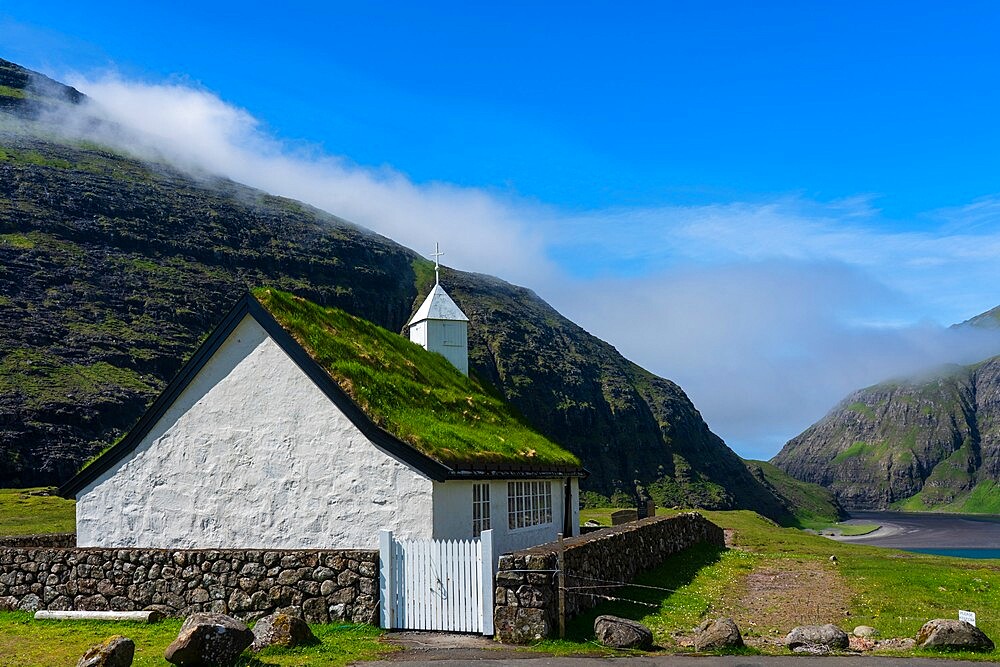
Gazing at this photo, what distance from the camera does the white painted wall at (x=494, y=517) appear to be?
55.4ft

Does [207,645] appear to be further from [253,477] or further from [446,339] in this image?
[446,339]

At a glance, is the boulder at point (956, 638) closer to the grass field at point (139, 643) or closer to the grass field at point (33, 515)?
the grass field at point (139, 643)

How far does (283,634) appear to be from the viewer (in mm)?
12883

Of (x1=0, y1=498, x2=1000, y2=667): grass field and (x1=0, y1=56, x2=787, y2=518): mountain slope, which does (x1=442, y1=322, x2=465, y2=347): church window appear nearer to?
(x1=0, y1=498, x2=1000, y2=667): grass field

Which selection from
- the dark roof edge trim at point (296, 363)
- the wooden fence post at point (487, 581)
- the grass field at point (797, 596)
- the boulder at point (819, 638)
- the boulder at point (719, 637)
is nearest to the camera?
the boulder at point (719, 637)

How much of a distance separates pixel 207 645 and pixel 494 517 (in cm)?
909

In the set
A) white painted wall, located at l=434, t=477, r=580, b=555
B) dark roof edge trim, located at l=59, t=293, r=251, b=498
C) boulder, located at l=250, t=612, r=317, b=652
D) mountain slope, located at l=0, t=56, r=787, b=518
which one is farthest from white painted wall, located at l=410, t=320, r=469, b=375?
mountain slope, located at l=0, t=56, r=787, b=518

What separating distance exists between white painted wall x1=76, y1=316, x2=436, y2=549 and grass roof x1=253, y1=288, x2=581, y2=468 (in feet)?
1.89

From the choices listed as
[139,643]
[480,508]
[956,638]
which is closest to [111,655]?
[139,643]

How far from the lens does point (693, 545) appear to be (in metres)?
31.2

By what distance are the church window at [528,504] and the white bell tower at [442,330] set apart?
30.7ft

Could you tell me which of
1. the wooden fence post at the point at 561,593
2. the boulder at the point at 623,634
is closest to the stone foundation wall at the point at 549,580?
the wooden fence post at the point at 561,593

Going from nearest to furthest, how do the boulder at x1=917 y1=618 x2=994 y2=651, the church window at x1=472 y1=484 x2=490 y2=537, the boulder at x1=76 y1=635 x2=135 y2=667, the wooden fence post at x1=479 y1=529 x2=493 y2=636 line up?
1. the boulder at x1=76 y1=635 x2=135 y2=667
2. the boulder at x1=917 y1=618 x2=994 y2=651
3. the wooden fence post at x1=479 y1=529 x2=493 y2=636
4. the church window at x1=472 y1=484 x2=490 y2=537

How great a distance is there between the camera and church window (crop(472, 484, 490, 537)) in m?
18.6
